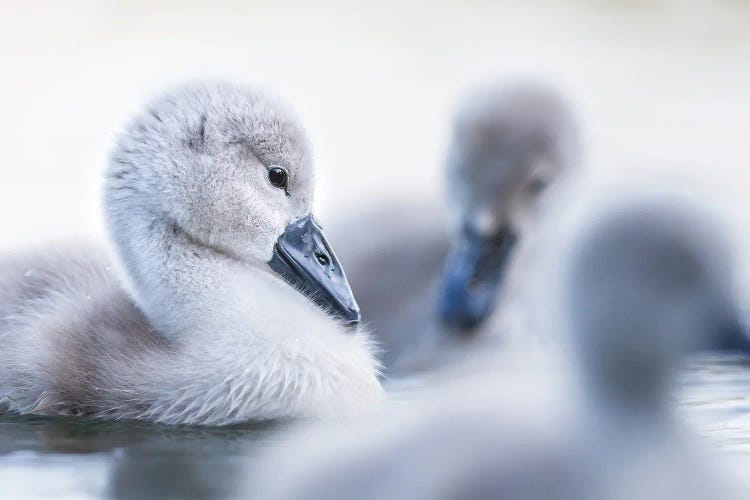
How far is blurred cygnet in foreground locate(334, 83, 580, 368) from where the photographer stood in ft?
16.3

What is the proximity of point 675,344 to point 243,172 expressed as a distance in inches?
63.9

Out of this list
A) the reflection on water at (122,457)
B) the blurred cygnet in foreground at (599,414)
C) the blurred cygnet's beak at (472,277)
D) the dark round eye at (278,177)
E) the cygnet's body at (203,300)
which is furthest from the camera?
the blurred cygnet's beak at (472,277)

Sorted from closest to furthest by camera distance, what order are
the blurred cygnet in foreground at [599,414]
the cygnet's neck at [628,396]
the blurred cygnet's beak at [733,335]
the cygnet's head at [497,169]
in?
the blurred cygnet in foreground at [599,414] < the cygnet's neck at [628,396] < the blurred cygnet's beak at [733,335] < the cygnet's head at [497,169]

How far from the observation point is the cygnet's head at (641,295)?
287 cm

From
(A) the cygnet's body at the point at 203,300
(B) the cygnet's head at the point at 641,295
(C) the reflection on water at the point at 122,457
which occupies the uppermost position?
(B) the cygnet's head at the point at 641,295

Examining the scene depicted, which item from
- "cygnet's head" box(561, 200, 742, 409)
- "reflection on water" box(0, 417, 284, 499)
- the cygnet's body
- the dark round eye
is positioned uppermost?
"cygnet's head" box(561, 200, 742, 409)

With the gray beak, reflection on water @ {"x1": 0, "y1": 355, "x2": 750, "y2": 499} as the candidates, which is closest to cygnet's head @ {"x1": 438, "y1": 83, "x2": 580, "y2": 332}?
the gray beak

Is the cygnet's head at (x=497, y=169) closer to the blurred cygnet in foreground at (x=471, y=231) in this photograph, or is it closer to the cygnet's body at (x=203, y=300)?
the blurred cygnet in foreground at (x=471, y=231)

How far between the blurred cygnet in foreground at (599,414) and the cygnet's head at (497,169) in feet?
6.62

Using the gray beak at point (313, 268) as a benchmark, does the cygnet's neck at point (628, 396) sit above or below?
above

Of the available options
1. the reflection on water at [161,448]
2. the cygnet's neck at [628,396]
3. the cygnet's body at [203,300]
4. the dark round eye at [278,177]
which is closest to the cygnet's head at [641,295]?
the cygnet's neck at [628,396]

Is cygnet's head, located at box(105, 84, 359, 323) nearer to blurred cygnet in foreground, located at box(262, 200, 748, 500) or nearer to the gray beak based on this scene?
the gray beak

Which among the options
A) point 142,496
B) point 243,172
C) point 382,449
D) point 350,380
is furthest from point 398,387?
point 382,449

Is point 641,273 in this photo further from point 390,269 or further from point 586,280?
point 390,269
